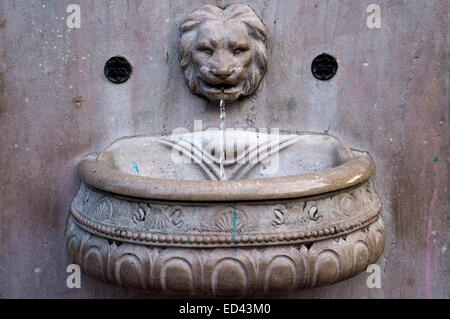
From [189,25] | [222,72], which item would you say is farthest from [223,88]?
[189,25]

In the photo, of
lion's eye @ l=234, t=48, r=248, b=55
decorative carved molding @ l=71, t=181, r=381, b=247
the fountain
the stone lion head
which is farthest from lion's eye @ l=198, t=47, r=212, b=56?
decorative carved molding @ l=71, t=181, r=381, b=247

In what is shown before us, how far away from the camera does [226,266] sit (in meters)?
1.67

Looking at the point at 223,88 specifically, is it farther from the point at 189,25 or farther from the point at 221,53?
the point at 189,25

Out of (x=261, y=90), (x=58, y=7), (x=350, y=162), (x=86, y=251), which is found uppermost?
(x=58, y=7)

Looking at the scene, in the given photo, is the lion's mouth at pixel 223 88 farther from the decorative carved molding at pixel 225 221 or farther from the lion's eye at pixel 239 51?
the decorative carved molding at pixel 225 221

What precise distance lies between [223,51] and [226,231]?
31.3 inches

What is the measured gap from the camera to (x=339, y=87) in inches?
88.0

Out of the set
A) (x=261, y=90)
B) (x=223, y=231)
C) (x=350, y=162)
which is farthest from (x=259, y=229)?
(x=261, y=90)

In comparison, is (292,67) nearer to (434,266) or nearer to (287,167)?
(287,167)

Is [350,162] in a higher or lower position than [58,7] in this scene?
lower

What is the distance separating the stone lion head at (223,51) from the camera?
2.14m

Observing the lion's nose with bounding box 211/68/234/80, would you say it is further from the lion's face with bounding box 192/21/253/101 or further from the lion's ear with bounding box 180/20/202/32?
the lion's ear with bounding box 180/20/202/32

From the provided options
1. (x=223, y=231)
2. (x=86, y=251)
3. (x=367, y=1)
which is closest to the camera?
(x=223, y=231)

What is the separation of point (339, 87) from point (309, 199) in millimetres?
670
